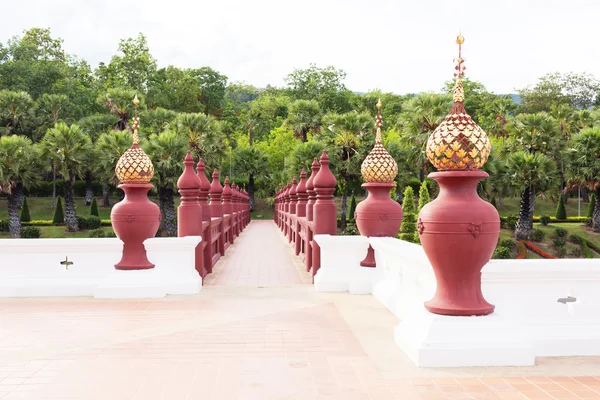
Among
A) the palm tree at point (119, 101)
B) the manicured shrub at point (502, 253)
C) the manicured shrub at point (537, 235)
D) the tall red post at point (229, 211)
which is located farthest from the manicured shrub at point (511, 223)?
the palm tree at point (119, 101)

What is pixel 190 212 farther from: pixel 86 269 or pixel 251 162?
pixel 251 162

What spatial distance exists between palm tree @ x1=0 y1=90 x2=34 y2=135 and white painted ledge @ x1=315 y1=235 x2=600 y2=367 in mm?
48511

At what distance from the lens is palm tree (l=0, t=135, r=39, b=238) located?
1347 inches

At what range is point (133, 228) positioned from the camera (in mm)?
8297

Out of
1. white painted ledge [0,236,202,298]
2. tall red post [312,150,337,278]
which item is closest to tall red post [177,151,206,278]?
white painted ledge [0,236,202,298]

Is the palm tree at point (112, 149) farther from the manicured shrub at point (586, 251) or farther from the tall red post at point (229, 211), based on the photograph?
the manicured shrub at point (586, 251)

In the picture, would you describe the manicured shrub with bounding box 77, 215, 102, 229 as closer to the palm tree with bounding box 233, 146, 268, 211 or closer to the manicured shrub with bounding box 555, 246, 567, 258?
the palm tree with bounding box 233, 146, 268, 211

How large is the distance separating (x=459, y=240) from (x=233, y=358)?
7.37ft

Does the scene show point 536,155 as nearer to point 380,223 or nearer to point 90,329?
point 380,223

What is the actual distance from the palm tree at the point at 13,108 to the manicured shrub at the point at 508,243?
3963 cm

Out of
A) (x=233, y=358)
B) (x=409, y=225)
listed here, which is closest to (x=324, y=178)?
(x=233, y=358)

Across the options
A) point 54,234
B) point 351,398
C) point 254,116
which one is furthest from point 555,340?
point 254,116

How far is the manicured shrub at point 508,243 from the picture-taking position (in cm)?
3247

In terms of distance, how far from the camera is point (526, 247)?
34406 millimetres
